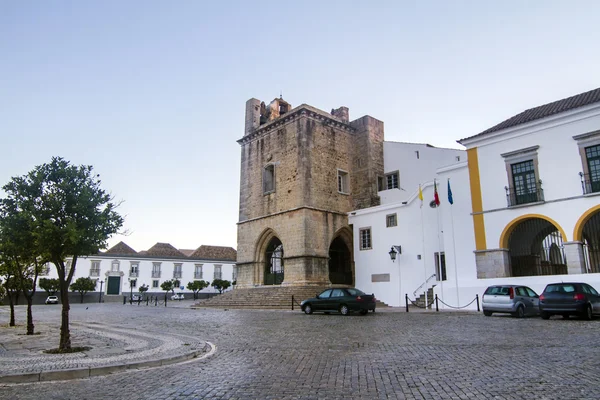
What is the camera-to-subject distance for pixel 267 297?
27766mm

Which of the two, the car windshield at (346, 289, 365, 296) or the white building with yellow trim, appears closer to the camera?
the white building with yellow trim

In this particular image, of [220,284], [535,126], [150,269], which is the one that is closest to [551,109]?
[535,126]

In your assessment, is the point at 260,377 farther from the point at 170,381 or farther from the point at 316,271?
the point at 316,271

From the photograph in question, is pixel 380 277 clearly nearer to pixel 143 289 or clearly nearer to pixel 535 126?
pixel 535 126

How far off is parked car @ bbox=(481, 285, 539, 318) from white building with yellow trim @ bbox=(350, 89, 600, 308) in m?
2.19

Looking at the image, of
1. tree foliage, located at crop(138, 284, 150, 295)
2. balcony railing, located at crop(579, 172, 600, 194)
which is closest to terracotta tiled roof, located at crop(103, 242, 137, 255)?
tree foliage, located at crop(138, 284, 150, 295)

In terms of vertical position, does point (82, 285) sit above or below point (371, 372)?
above

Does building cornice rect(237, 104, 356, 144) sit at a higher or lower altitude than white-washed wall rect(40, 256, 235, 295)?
higher

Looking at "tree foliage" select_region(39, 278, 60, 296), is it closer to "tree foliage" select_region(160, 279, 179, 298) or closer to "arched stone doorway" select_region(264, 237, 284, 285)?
"tree foliage" select_region(160, 279, 179, 298)

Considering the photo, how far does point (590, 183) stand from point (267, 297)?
17.7 m

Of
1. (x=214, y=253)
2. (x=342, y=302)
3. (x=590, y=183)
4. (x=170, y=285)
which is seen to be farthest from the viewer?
(x=214, y=253)

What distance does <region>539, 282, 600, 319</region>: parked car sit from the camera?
14680 mm

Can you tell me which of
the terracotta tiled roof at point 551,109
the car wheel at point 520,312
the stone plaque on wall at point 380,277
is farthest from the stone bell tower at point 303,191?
the car wheel at point 520,312

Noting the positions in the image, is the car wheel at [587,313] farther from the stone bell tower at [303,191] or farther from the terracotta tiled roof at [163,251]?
the terracotta tiled roof at [163,251]
